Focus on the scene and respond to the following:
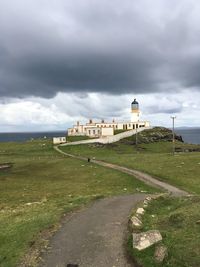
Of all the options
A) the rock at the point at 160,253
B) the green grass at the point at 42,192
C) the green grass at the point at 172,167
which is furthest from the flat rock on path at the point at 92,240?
the green grass at the point at 172,167

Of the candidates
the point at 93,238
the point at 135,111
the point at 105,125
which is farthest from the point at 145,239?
the point at 135,111

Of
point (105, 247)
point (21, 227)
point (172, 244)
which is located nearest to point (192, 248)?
point (172, 244)

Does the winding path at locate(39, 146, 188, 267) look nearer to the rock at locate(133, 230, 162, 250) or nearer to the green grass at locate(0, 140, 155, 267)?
the rock at locate(133, 230, 162, 250)

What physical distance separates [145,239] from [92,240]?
344cm

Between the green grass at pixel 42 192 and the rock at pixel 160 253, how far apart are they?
7014 millimetres

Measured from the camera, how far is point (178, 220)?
23.7 m

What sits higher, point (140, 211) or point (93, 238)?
point (140, 211)

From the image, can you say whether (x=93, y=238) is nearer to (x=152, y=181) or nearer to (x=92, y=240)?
(x=92, y=240)

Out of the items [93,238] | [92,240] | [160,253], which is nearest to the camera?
[160,253]

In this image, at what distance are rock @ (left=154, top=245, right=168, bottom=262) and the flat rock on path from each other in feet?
4.26

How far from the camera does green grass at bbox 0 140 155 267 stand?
23372 mm

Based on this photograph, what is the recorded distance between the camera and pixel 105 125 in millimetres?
151000

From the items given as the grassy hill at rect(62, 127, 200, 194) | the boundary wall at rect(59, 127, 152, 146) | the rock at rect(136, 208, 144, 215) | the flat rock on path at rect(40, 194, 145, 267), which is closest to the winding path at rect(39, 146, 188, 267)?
the flat rock on path at rect(40, 194, 145, 267)

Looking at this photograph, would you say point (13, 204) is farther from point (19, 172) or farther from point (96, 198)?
point (19, 172)
